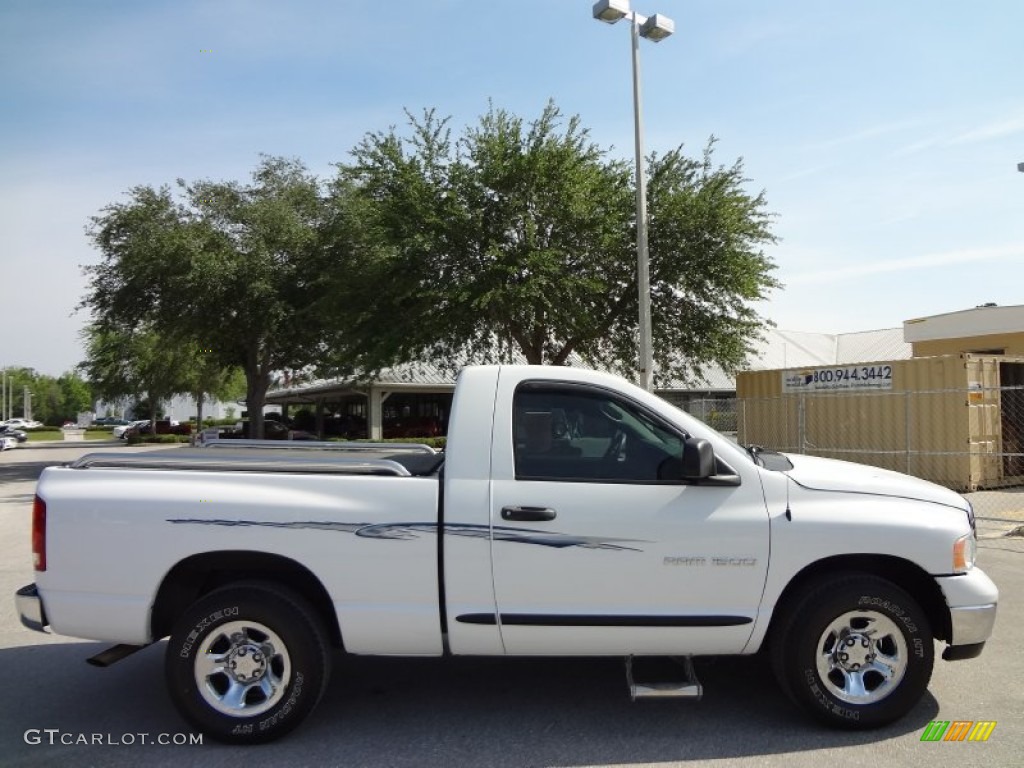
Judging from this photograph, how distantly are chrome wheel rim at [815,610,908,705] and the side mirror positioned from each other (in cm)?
107

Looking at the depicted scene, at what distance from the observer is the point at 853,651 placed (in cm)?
433

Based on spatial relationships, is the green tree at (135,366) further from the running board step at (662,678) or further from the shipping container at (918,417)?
the running board step at (662,678)

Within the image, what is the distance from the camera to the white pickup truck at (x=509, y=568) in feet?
13.8

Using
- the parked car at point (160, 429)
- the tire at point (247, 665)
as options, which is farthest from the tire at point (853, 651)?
the parked car at point (160, 429)

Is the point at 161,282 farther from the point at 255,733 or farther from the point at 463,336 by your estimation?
the point at 255,733

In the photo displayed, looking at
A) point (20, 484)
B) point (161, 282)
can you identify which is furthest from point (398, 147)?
point (20, 484)

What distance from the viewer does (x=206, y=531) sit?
425 centimetres

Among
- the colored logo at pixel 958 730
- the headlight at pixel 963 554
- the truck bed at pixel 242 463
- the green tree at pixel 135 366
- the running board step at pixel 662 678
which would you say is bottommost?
the colored logo at pixel 958 730

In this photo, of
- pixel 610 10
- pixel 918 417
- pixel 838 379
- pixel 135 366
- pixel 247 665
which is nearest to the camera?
pixel 247 665

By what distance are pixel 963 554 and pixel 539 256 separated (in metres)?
14.2

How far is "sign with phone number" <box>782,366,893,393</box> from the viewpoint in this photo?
16391mm

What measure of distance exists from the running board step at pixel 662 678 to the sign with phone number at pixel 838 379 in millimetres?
13151

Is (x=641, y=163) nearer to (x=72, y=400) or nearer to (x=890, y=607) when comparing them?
(x=890, y=607)

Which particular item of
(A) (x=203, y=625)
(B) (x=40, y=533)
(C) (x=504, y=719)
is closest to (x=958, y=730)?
(C) (x=504, y=719)
